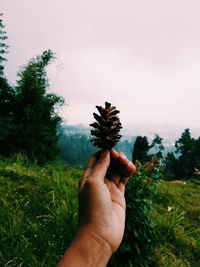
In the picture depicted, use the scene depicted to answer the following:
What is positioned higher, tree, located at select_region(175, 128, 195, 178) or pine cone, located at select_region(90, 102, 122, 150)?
pine cone, located at select_region(90, 102, 122, 150)

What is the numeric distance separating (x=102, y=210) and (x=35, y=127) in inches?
1211

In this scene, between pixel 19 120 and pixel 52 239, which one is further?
pixel 19 120

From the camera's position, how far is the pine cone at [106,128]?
1.88m

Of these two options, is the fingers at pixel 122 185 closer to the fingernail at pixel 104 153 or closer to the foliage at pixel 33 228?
the fingernail at pixel 104 153

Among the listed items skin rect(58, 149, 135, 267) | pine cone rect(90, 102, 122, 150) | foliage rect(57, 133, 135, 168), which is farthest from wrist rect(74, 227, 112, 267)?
foliage rect(57, 133, 135, 168)

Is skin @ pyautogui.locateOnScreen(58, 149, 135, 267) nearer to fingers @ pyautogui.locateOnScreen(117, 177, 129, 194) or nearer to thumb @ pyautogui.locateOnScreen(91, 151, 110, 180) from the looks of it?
thumb @ pyautogui.locateOnScreen(91, 151, 110, 180)

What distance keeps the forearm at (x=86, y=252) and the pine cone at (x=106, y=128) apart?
0.66 metres

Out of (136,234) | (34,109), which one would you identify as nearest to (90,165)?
(136,234)

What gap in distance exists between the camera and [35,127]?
103 feet

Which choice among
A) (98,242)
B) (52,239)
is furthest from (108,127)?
(52,239)

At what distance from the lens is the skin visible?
1502 millimetres

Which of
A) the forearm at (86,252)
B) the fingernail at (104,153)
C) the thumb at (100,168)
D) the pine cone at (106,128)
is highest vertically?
the pine cone at (106,128)

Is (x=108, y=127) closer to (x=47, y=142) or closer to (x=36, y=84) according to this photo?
(x=36, y=84)

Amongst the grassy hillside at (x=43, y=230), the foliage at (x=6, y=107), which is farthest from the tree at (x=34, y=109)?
the grassy hillside at (x=43, y=230)
